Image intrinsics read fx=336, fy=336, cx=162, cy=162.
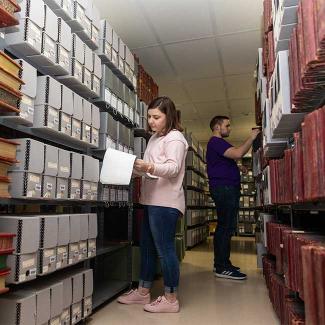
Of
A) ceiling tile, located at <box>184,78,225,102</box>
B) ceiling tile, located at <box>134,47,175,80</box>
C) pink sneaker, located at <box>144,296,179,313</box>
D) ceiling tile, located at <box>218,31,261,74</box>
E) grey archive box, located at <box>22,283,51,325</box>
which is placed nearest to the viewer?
grey archive box, located at <box>22,283,51,325</box>

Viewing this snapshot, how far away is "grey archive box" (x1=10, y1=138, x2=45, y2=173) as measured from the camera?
54.6 inches

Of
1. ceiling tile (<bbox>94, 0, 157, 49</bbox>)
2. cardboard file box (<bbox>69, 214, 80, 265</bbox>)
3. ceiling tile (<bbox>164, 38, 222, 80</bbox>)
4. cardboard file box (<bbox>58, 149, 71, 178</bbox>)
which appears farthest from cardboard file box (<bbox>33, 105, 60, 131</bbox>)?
ceiling tile (<bbox>164, 38, 222, 80</bbox>)

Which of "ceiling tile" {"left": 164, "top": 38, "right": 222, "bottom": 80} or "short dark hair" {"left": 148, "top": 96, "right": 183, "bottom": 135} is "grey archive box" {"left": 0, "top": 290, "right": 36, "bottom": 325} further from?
"ceiling tile" {"left": 164, "top": 38, "right": 222, "bottom": 80}

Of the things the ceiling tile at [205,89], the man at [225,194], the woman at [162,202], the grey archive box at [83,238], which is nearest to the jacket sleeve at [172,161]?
the woman at [162,202]

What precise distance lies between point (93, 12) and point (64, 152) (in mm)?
969

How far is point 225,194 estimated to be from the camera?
10.2 ft

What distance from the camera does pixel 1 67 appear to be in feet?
4.01

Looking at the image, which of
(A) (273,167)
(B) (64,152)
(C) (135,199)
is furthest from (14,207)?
(A) (273,167)

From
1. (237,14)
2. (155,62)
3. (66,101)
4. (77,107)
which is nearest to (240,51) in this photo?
(237,14)

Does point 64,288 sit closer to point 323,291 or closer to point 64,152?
point 64,152

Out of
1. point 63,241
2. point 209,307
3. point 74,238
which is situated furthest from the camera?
point 209,307

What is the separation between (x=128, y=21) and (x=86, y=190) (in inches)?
74.9

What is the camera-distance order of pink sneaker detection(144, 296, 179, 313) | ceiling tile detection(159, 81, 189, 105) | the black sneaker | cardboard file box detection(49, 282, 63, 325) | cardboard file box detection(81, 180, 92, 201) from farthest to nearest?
ceiling tile detection(159, 81, 189, 105)
the black sneaker
pink sneaker detection(144, 296, 179, 313)
cardboard file box detection(81, 180, 92, 201)
cardboard file box detection(49, 282, 63, 325)

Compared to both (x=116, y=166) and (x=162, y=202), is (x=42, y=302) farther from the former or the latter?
(x=162, y=202)
